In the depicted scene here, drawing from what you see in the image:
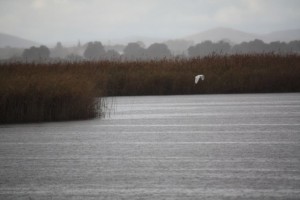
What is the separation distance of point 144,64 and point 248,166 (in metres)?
21.0

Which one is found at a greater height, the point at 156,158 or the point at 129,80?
the point at 129,80

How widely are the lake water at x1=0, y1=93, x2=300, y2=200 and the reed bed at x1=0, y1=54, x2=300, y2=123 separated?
87 centimetres

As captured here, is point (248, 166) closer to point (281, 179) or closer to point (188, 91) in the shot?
point (281, 179)

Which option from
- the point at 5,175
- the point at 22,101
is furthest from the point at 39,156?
the point at 22,101

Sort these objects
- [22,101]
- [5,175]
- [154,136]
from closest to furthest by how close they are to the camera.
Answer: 1. [5,175]
2. [154,136]
3. [22,101]

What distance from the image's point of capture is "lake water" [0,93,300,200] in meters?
6.27

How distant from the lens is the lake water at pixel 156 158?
627cm

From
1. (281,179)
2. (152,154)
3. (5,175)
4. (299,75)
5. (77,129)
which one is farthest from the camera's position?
(299,75)

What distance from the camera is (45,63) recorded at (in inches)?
1122

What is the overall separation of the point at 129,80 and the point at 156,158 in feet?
56.6

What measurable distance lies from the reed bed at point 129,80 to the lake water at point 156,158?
0.87 m

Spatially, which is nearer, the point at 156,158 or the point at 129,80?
the point at 156,158

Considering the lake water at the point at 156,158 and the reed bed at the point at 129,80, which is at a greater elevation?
the reed bed at the point at 129,80

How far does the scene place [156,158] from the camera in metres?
8.32
